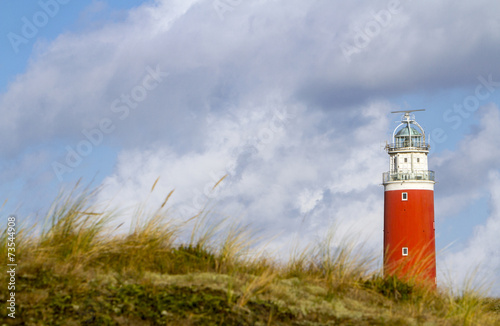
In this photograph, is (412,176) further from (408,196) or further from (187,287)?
(187,287)

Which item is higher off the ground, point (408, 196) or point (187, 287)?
point (408, 196)

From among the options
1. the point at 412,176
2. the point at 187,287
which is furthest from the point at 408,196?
the point at 187,287

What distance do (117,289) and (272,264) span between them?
111 inches

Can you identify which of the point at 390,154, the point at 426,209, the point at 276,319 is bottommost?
the point at 276,319

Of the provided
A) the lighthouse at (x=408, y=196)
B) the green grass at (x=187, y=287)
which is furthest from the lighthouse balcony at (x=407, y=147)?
the green grass at (x=187, y=287)

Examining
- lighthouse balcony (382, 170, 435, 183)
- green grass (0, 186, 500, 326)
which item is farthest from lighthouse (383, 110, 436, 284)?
green grass (0, 186, 500, 326)

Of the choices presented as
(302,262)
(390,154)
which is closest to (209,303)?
(302,262)

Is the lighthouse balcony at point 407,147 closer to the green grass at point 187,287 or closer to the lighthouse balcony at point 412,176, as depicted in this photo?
the lighthouse balcony at point 412,176

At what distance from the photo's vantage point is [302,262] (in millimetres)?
10070

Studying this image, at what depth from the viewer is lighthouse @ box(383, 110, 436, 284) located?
1484 inches

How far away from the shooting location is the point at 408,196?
128 feet

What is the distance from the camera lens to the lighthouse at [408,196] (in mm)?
37688

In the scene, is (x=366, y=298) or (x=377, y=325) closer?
(x=377, y=325)

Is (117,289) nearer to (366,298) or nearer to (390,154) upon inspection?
(366,298)
